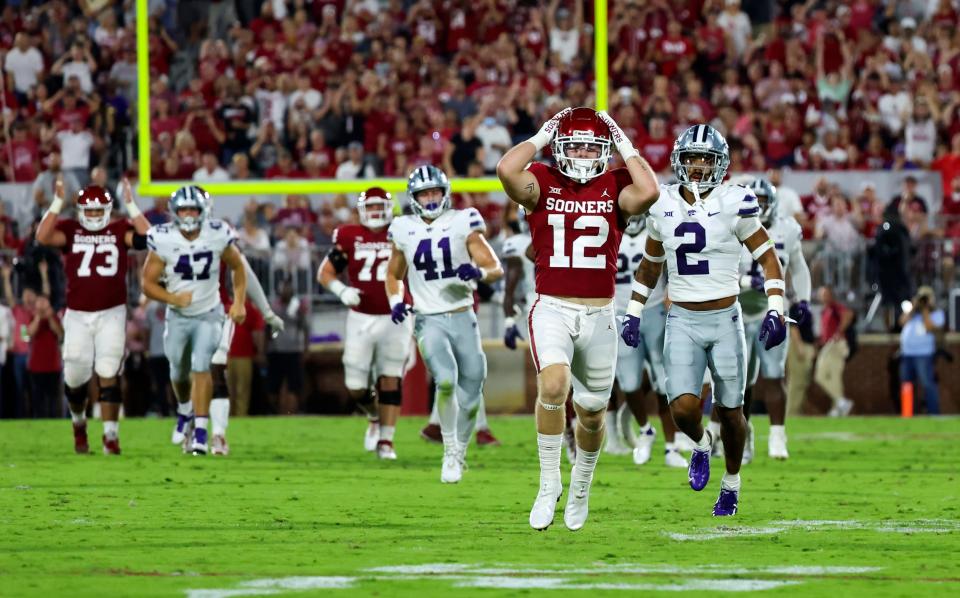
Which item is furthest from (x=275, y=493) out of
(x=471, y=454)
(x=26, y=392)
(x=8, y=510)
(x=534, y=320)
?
(x=26, y=392)

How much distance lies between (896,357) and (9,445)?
8.92 m

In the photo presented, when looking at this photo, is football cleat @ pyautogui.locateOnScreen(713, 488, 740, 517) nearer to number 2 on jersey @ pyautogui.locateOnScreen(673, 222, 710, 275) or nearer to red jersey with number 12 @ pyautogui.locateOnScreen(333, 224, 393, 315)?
number 2 on jersey @ pyautogui.locateOnScreen(673, 222, 710, 275)

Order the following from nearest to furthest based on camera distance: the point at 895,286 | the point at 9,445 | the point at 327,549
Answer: the point at 327,549, the point at 9,445, the point at 895,286

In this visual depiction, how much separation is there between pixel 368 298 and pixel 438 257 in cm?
179

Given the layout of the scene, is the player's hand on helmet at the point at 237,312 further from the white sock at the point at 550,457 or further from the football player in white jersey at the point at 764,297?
the white sock at the point at 550,457

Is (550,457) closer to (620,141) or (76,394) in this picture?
(620,141)

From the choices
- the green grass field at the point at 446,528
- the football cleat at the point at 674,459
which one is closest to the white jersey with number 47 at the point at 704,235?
the green grass field at the point at 446,528

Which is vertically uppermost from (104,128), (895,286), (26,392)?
(104,128)

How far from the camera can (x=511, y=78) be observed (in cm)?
1809

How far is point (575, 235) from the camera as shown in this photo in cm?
746

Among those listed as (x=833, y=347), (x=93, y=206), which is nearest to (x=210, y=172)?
(x=93, y=206)

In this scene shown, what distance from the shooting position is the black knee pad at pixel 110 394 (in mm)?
11945

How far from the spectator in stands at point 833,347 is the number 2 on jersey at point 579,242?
9949 mm

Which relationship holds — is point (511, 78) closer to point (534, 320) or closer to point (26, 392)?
point (26, 392)
